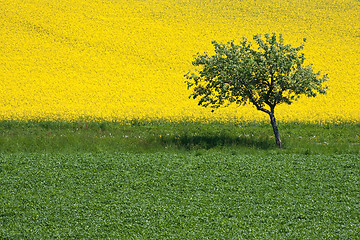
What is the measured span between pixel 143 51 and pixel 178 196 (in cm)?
2753

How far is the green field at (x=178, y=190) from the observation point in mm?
10055

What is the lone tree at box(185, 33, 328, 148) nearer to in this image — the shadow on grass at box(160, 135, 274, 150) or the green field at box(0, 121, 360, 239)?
the shadow on grass at box(160, 135, 274, 150)

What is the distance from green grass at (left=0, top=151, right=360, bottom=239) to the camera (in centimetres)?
998

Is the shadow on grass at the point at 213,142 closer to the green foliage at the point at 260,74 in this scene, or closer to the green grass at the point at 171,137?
the green grass at the point at 171,137

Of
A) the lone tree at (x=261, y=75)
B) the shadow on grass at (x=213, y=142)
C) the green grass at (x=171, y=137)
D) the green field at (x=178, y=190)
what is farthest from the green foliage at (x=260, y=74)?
the green field at (x=178, y=190)

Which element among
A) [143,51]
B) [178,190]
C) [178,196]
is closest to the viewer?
[178,196]

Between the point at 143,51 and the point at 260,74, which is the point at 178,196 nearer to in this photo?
the point at 260,74

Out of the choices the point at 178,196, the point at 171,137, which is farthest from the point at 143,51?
the point at 178,196

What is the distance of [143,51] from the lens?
38.1 m

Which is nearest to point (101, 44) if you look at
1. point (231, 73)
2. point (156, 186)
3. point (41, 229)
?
point (231, 73)

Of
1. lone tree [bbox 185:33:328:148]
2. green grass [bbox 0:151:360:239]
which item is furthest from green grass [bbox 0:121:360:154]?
green grass [bbox 0:151:360:239]

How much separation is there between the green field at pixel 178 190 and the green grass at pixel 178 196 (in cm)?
3

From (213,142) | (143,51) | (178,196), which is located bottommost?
(178,196)

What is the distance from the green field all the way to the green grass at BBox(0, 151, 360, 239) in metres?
0.03
